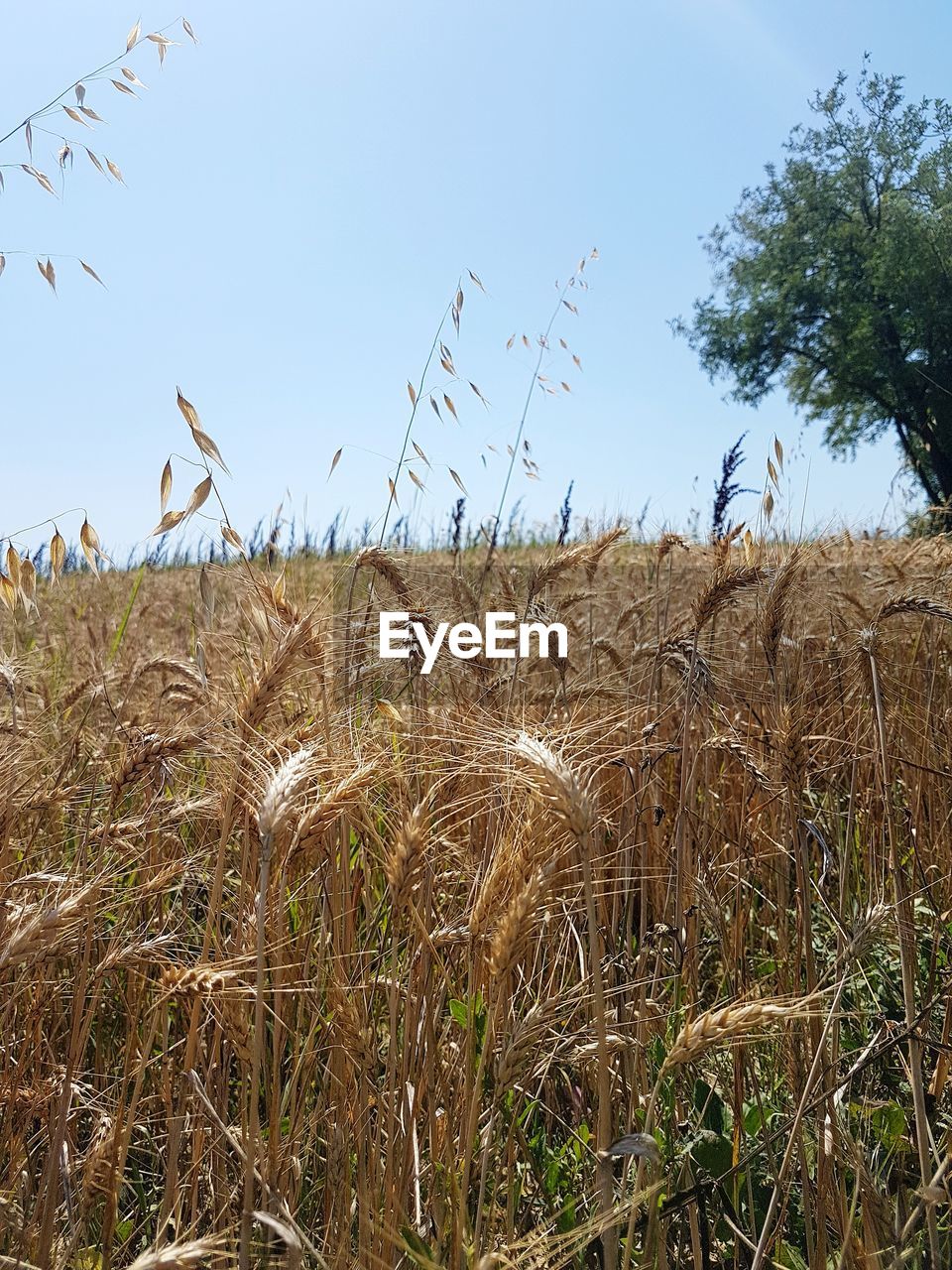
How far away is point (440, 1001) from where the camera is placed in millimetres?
1295

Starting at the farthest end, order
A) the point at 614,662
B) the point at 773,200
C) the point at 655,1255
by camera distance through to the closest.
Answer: the point at 773,200
the point at 614,662
the point at 655,1255

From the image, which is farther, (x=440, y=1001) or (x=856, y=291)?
(x=856, y=291)

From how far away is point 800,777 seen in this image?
4.58ft

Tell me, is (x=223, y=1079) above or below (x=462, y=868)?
below

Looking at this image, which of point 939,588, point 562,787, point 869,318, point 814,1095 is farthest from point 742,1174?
point 869,318

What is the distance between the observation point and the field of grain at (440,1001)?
38.8 inches

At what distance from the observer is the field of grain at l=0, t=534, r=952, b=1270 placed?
0.99 metres

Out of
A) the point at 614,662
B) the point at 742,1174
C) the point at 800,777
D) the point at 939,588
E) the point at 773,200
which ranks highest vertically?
the point at 773,200

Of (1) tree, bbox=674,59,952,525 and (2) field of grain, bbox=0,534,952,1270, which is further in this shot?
(1) tree, bbox=674,59,952,525

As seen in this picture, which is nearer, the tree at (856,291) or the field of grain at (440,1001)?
→ the field of grain at (440,1001)

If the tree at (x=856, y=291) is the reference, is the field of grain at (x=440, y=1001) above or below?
below

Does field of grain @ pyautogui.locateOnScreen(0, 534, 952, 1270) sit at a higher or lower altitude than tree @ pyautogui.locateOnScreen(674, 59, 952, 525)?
lower

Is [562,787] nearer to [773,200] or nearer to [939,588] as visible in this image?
[939,588]

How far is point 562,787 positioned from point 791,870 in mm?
1634
